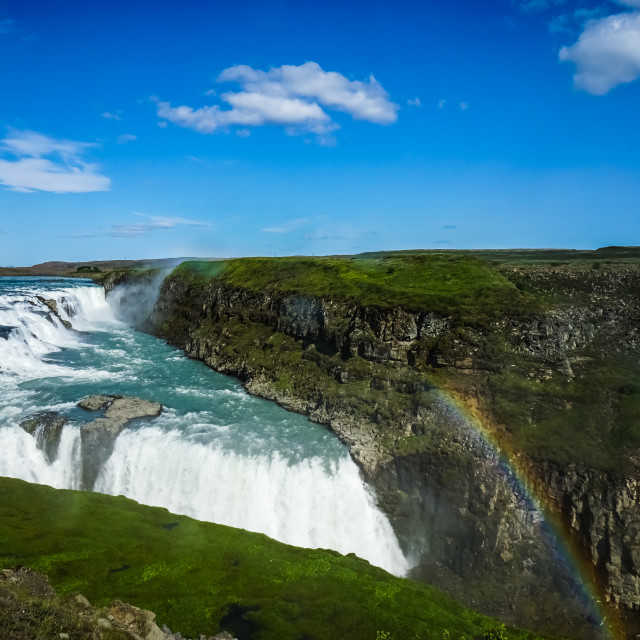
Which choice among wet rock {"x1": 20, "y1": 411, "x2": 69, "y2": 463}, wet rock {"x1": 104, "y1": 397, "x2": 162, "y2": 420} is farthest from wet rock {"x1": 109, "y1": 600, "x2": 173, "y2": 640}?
wet rock {"x1": 104, "y1": 397, "x2": 162, "y2": 420}

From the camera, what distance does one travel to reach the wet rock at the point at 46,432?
29.1m

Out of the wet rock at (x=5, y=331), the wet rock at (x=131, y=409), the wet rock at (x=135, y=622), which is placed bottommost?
the wet rock at (x=135, y=622)

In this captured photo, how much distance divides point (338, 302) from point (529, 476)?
76.9 ft

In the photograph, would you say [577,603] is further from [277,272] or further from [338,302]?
[277,272]

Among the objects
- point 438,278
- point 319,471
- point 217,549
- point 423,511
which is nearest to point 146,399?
point 319,471

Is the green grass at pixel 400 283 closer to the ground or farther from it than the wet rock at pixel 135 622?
farther from it

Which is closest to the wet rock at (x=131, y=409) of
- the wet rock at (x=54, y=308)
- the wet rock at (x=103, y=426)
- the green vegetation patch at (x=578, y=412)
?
the wet rock at (x=103, y=426)

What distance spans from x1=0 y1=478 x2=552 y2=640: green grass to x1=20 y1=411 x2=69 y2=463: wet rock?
5797 millimetres

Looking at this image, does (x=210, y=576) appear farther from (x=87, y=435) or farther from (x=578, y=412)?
(x=578, y=412)

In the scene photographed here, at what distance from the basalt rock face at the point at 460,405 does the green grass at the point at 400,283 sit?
4.79ft

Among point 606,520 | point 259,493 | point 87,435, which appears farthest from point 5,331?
point 606,520

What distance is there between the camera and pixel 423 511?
2883 cm

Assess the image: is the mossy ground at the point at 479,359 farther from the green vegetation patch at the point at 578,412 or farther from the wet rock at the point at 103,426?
the wet rock at the point at 103,426

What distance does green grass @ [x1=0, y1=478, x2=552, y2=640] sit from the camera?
1672cm
